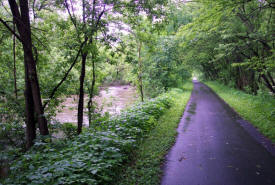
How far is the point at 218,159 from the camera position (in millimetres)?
4797

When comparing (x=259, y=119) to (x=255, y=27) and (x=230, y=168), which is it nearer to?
(x=230, y=168)

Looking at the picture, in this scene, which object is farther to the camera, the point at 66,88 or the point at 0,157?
the point at 66,88

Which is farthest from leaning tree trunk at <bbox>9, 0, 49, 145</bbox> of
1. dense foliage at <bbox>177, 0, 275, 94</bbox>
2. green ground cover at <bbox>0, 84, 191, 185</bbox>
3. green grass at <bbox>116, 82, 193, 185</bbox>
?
dense foliage at <bbox>177, 0, 275, 94</bbox>

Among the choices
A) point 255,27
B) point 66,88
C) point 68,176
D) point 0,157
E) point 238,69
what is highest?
point 255,27

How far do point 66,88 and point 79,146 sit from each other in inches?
206

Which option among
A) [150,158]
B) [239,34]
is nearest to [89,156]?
[150,158]

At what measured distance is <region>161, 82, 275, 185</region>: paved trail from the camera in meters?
3.91

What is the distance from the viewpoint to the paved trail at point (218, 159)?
391 centimetres

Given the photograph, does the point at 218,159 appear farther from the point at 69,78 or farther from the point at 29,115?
the point at 69,78

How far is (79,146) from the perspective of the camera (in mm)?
4316

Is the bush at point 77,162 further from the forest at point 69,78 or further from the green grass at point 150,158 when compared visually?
the green grass at point 150,158

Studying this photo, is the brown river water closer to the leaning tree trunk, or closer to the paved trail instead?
the leaning tree trunk

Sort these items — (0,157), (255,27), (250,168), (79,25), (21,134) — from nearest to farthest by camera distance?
(0,157) < (250,168) < (79,25) < (21,134) < (255,27)

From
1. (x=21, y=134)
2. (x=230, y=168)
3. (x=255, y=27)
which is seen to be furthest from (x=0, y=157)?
(x=255, y=27)
